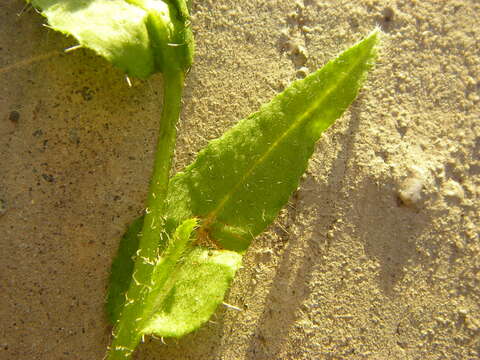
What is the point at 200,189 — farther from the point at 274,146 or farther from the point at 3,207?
the point at 3,207

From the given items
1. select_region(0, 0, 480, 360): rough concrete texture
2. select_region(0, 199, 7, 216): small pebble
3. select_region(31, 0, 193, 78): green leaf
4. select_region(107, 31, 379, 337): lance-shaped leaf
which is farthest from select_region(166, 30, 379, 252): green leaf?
select_region(0, 199, 7, 216): small pebble

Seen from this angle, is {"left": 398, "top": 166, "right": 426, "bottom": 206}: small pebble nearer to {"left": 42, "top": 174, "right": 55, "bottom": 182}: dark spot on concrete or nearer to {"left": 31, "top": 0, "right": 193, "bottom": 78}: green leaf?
{"left": 31, "top": 0, "right": 193, "bottom": 78}: green leaf

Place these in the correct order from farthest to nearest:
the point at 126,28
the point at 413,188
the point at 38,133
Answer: the point at 413,188
the point at 38,133
the point at 126,28

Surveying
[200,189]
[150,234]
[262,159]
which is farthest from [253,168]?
[150,234]

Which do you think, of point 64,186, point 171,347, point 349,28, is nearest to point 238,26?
point 349,28

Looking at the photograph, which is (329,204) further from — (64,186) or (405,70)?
(64,186)

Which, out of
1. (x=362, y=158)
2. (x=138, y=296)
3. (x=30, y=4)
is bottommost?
(x=138, y=296)
